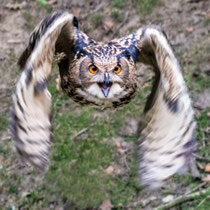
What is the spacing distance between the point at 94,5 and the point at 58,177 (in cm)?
232

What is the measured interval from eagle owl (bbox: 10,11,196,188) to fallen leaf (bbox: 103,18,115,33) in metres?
1.60

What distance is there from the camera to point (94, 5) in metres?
5.06

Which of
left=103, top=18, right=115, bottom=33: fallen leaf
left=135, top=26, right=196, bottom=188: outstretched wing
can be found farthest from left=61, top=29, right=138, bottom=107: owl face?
left=103, top=18, right=115, bottom=33: fallen leaf

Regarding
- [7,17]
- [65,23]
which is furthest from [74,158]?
[7,17]

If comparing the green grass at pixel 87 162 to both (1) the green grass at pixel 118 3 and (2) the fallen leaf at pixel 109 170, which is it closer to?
(2) the fallen leaf at pixel 109 170

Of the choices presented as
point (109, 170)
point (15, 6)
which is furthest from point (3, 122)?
point (15, 6)

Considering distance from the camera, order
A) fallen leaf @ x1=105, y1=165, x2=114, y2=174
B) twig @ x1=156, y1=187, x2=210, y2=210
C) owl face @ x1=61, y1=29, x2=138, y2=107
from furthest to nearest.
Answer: fallen leaf @ x1=105, y1=165, x2=114, y2=174
twig @ x1=156, y1=187, x2=210, y2=210
owl face @ x1=61, y1=29, x2=138, y2=107

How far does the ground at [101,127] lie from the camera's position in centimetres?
397

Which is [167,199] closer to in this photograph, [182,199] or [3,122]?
[182,199]

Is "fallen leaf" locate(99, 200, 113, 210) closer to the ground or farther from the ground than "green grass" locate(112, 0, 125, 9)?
closer to the ground

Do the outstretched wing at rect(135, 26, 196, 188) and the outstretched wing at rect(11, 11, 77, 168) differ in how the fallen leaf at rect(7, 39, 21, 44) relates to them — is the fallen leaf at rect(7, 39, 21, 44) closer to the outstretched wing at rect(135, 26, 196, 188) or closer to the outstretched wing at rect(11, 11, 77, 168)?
the outstretched wing at rect(135, 26, 196, 188)

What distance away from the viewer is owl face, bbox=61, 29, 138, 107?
2812 mm

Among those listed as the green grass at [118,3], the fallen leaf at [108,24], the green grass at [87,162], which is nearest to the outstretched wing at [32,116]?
the green grass at [87,162]

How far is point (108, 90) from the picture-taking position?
9.53ft
